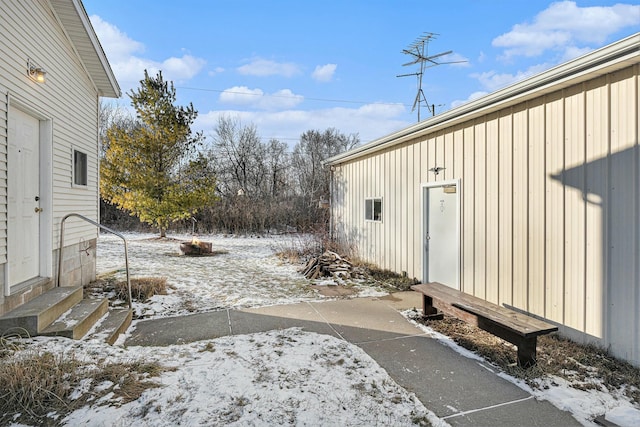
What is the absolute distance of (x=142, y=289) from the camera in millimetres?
5508

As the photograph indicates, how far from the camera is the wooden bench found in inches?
124

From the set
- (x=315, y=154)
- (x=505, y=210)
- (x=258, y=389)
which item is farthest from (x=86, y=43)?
(x=315, y=154)

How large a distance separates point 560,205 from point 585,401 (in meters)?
2.12

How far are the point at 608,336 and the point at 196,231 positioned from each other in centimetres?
1626

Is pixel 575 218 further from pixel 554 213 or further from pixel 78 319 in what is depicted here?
pixel 78 319

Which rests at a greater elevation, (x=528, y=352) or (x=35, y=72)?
(x=35, y=72)

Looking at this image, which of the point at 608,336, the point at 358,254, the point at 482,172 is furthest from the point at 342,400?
the point at 358,254

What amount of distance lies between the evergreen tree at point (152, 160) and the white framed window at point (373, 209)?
745cm

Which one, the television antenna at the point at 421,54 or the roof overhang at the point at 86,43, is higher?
the television antenna at the point at 421,54

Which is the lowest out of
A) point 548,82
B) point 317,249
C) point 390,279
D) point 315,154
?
point 390,279

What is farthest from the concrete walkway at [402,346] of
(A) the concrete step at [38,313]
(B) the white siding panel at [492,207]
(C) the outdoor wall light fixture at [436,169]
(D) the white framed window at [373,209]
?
(D) the white framed window at [373,209]

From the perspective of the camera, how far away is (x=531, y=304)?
168 inches

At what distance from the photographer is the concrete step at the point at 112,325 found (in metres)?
3.66

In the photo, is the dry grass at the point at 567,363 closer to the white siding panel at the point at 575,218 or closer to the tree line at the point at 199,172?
the white siding panel at the point at 575,218
